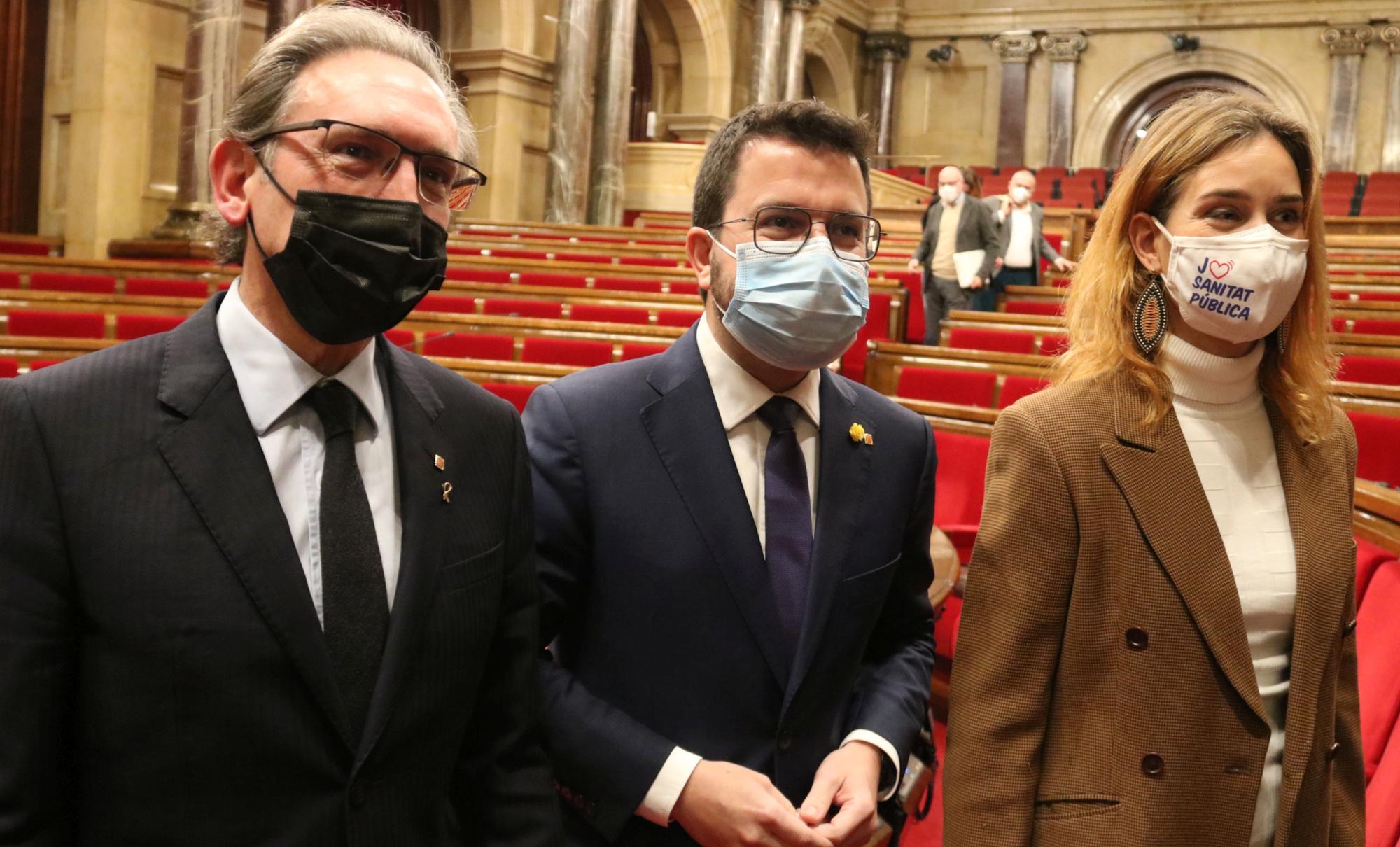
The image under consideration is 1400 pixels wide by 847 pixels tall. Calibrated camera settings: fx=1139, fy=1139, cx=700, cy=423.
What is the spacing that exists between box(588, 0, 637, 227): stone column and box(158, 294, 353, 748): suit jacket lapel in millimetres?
11461

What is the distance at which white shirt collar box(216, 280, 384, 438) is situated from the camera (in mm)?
1050

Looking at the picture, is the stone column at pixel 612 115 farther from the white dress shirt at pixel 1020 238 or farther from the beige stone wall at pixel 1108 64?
the beige stone wall at pixel 1108 64

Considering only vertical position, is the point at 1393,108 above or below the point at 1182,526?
above

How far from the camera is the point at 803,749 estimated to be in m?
1.34

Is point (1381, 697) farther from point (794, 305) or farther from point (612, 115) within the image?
point (612, 115)

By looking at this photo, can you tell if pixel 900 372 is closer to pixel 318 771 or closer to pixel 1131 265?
pixel 1131 265

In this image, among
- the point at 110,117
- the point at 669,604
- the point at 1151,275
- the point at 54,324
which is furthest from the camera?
the point at 110,117

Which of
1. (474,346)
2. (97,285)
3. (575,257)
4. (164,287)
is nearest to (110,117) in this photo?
(97,285)

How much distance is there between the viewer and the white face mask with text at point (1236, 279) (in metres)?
1.32

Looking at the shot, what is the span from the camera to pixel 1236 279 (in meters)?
1.32

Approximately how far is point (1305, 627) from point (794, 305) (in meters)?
0.68

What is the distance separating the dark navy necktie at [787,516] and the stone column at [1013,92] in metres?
17.0

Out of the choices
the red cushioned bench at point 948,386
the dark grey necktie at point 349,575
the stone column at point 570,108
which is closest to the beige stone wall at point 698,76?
the stone column at point 570,108

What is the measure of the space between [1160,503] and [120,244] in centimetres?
884
